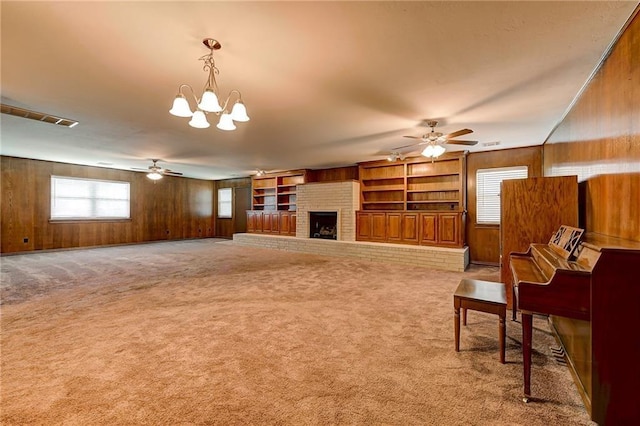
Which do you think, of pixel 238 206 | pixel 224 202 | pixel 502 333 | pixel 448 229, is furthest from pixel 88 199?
pixel 502 333

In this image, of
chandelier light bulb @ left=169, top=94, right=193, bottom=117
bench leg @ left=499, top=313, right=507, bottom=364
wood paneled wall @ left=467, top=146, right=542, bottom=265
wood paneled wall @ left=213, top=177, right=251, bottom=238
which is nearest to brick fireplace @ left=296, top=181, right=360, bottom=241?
wood paneled wall @ left=467, top=146, right=542, bottom=265

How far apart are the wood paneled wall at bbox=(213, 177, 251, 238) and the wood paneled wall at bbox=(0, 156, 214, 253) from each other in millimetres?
697

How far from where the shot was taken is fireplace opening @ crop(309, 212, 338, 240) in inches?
324

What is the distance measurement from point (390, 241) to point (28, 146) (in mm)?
8370

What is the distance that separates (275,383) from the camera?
1.88m

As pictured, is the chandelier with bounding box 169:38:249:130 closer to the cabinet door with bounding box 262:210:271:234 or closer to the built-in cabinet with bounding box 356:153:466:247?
the built-in cabinet with bounding box 356:153:466:247

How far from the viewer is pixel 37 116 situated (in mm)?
3754

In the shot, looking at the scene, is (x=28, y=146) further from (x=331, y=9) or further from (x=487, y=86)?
(x=487, y=86)

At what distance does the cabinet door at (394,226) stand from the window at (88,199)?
857 centimetres

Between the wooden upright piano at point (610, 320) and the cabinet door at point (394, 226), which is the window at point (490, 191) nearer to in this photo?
the cabinet door at point (394, 226)

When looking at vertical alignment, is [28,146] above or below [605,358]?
above

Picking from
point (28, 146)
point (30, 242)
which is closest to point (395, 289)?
point (28, 146)

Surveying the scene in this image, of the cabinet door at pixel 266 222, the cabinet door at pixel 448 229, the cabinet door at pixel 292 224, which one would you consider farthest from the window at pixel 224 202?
the cabinet door at pixel 448 229

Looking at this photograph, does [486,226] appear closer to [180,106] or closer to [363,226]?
[363,226]
